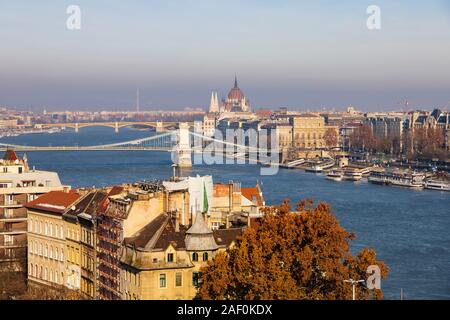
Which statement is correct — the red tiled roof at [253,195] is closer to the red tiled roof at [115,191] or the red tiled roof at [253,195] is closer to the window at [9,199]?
the red tiled roof at [115,191]

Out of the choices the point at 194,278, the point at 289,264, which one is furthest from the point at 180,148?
the point at 289,264

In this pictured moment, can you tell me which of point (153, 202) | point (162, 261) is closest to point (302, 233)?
point (162, 261)

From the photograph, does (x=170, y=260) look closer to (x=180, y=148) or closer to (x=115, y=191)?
(x=115, y=191)

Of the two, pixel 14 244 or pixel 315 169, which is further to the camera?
pixel 315 169

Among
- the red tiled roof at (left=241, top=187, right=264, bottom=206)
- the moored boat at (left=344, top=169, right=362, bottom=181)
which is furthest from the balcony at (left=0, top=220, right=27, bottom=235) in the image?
the moored boat at (left=344, top=169, right=362, bottom=181)

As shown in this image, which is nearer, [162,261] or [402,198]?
[162,261]
